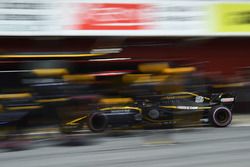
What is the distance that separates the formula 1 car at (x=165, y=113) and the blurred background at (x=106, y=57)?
182 millimetres

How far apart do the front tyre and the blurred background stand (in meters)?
0.53

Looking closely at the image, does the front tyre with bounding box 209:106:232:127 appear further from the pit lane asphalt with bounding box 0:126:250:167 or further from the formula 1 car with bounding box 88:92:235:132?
the pit lane asphalt with bounding box 0:126:250:167

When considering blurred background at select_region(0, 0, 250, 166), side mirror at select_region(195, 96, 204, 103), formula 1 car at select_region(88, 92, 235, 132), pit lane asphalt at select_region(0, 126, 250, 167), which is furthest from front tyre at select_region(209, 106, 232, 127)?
pit lane asphalt at select_region(0, 126, 250, 167)

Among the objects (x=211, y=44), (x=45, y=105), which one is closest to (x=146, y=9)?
(x=211, y=44)

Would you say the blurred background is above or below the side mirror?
above

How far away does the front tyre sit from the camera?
10.8 metres

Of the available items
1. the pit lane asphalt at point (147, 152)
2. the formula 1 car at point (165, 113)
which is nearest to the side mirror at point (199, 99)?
the formula 1 car at point (165, 113)

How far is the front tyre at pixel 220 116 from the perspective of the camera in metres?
10.8

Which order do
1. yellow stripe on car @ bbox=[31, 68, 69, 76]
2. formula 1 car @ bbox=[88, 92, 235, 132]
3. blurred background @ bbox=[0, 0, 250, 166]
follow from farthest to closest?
formula 1 car @ bbox=[88, 92, 235, 132] < yellow stripe on car @ bbox=[31, 68, 69, 76] < blurred background @ bbox=[0, 0, 250, 166]

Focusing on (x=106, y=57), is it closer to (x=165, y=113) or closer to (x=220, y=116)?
(x=165, y=113)

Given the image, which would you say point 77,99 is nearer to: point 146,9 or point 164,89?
point 164,89

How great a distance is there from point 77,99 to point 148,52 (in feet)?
14.4

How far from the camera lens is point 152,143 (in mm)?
8547

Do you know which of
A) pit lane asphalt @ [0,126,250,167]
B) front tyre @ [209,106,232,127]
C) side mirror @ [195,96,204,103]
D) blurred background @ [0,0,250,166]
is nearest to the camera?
pit lane asphalt @ [0,126,250,167]
